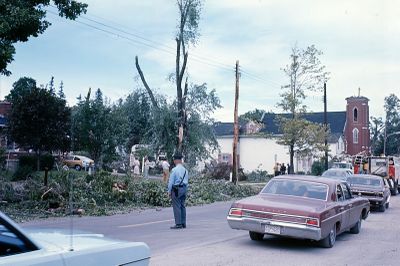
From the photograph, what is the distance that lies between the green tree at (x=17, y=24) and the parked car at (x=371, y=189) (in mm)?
12525

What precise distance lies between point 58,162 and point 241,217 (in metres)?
34.0

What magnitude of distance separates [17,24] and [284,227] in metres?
8.18

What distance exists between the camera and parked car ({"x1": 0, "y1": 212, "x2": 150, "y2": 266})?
3111mm

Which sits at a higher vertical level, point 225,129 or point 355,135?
point 225,129

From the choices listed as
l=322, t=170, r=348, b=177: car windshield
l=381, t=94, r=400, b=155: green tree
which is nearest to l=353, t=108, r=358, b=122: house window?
l=381, t=94, r=400, b=155: green tree

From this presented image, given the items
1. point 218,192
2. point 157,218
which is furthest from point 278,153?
point 157,218

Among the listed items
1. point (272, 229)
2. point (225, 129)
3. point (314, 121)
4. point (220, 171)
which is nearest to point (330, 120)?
point (314, 121)

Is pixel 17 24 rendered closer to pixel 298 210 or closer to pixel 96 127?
pixel 298 210

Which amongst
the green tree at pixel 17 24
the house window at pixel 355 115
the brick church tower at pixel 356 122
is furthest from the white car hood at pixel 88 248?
the house window at pixel 355 115

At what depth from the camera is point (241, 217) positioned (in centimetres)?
1016

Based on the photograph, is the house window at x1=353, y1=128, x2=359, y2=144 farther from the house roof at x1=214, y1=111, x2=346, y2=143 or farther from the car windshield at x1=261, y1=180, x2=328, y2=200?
the car windshield at x1=261, y1=180, x2=328, y2=200

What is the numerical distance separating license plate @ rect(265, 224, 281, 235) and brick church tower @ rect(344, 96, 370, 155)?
68.5 meters

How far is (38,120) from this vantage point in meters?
33.4

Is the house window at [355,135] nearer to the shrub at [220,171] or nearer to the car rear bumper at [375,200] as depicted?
the shrub at [220,171]
